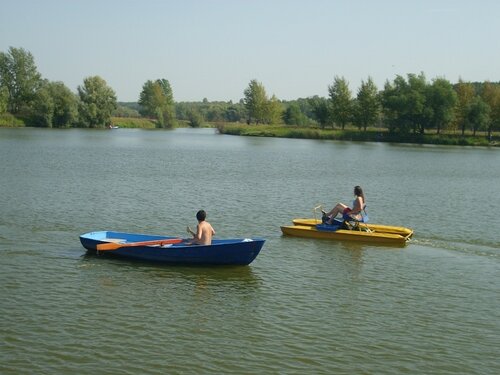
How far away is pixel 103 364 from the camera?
35.2 feet

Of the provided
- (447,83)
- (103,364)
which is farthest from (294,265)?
(447,83)

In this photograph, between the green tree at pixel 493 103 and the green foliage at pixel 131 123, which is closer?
the green tree at pixel 493 103

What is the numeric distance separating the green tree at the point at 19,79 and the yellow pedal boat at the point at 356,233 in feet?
365

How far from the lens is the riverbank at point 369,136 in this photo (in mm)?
98438

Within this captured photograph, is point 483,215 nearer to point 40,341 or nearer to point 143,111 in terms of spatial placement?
point 40,341

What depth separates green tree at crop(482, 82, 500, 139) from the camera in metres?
99.9

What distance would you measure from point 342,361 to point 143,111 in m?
172

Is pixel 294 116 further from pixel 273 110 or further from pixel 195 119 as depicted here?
pixel 195 119

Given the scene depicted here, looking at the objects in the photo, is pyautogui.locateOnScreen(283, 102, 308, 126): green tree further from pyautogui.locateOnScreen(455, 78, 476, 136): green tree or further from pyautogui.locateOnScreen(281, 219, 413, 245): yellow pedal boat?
pyautogui.locateOnScreen(281, 219, 413, 245): yellow pedal boat

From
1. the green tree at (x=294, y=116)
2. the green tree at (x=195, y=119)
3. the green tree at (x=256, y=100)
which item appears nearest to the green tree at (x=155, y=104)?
the green tree at (x=195, y=119)

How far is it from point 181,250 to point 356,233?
7.46 meters

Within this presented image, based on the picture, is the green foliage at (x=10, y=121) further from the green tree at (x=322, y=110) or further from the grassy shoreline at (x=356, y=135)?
the green tree at (x=322, y=110)

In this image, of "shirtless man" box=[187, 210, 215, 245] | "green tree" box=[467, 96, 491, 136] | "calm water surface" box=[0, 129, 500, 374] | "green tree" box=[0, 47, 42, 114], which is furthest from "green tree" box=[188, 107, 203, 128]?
"shirtless man" box=[187, 210, 215, 245]

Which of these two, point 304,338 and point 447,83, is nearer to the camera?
point 304,338
